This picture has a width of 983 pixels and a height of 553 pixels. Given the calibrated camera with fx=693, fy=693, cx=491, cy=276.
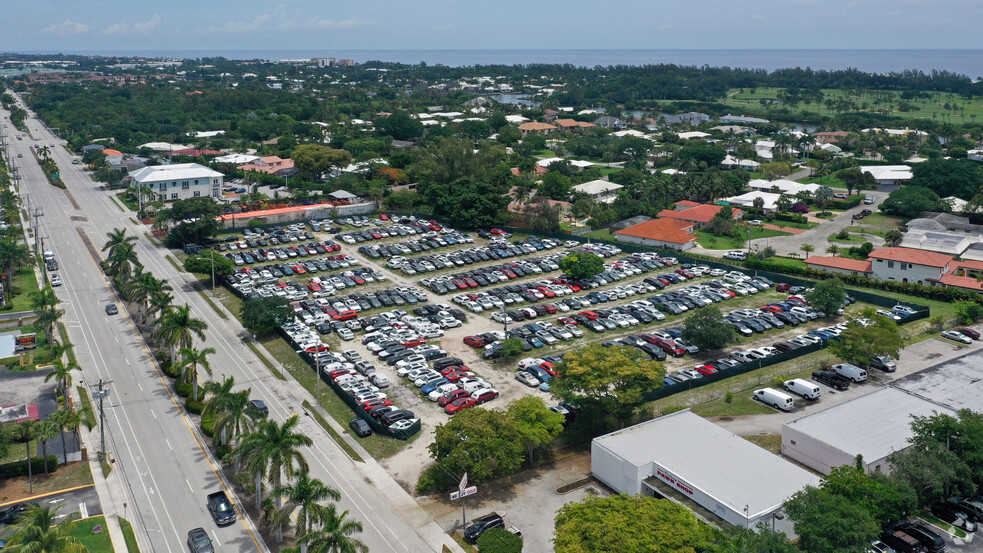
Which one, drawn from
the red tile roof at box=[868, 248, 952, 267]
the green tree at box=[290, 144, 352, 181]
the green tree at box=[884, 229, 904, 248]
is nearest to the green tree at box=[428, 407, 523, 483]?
the red tile roof at box=[868, 248, 952, 267]

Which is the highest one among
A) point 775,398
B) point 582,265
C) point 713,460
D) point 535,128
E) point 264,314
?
point 535,128

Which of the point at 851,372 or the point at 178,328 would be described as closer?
the point at 178,328

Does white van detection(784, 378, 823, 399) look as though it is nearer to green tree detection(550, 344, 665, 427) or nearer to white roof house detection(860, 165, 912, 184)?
green tree detection(550, 344, 665, 427)

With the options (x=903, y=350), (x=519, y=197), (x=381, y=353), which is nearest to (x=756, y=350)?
(x=903, y=350)

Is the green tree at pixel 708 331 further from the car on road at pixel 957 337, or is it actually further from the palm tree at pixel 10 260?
the palm tree at pixel 10 260

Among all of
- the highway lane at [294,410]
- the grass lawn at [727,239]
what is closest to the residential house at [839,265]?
the grass lawn at [727,239]

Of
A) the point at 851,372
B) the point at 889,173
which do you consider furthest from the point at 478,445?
the point at 889,173

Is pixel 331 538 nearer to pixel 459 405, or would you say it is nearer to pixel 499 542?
pixel 499 542
